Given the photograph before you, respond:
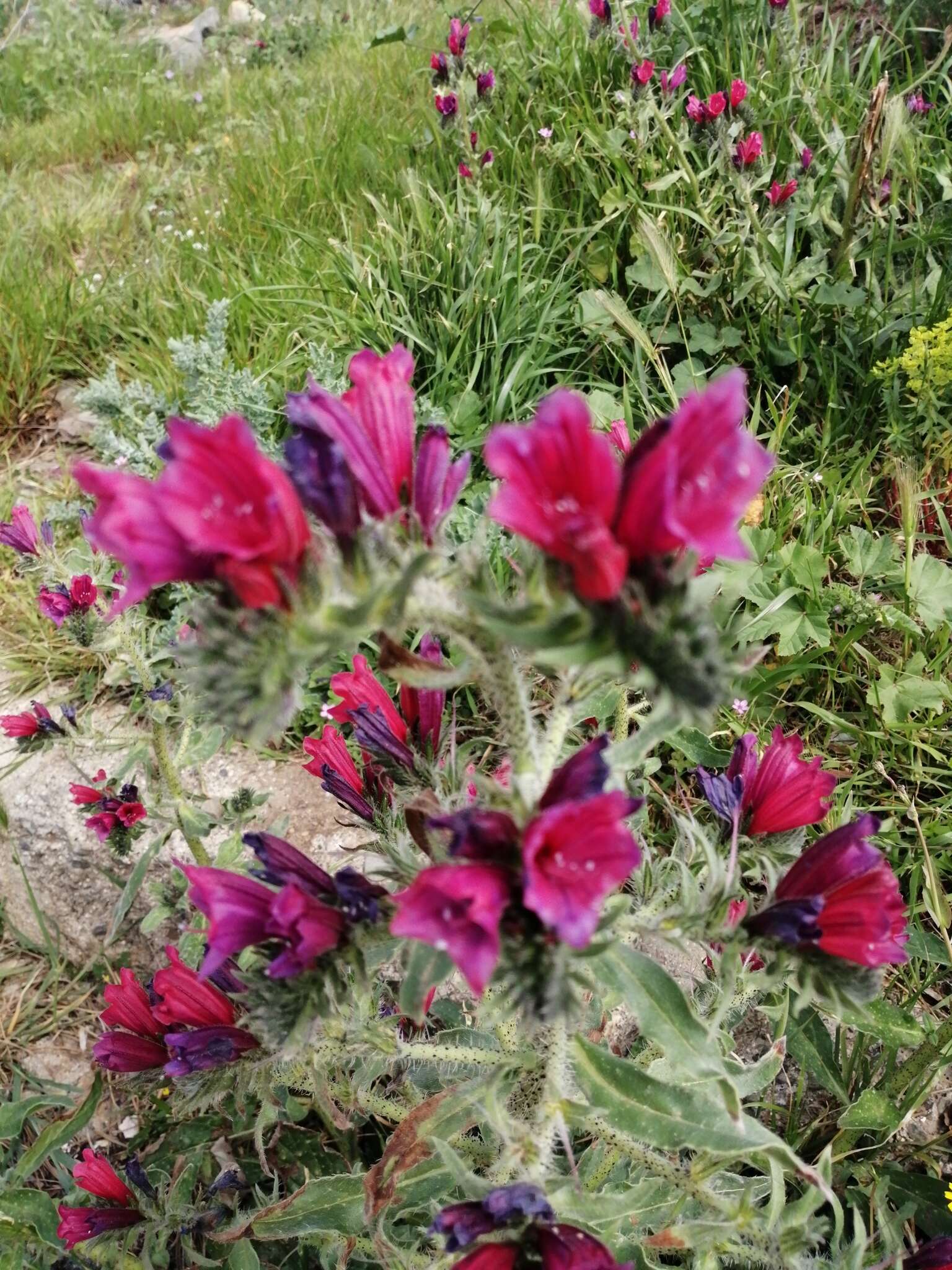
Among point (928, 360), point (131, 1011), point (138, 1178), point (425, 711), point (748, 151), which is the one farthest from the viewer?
point (748, 151)

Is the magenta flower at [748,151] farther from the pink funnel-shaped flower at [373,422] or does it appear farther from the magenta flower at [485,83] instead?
the pink funnel-shaped flower at [373,422]

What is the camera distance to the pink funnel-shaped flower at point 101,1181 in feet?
6.22

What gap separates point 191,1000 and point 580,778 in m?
0.88

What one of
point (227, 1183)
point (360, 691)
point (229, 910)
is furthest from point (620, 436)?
point (227, 1183)

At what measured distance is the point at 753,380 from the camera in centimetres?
355

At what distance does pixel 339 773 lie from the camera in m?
1.79

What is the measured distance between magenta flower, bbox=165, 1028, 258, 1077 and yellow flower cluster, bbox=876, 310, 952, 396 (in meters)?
2.61

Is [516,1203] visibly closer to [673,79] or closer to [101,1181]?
[101,1181]

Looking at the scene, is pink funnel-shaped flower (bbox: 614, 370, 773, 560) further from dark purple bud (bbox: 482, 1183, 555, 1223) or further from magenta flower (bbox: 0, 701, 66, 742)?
magenta flower (bbox: 0, 701, 66, 742)

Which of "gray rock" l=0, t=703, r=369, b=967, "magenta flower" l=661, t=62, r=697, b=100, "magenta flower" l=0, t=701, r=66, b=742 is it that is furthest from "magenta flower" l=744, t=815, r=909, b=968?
"magenta flower" l=661, t=62, r=697, b=100

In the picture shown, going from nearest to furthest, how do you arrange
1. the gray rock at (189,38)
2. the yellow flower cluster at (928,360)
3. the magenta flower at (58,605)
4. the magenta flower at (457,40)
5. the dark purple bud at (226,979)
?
the dark purple bud at (226,979) → the magenta flower at (58,605) → the yellow flower cluster at (928,360) → the magenta flower at (457,40) → the gray rock at (189,38)

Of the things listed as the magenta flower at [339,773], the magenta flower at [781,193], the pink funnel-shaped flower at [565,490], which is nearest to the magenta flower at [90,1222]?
the magenta flower at [339,773]

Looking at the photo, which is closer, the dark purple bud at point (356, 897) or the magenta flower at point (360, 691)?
the dark purple bud at point (356, 897)

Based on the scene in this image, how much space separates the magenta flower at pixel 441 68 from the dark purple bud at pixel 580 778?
149 inches
